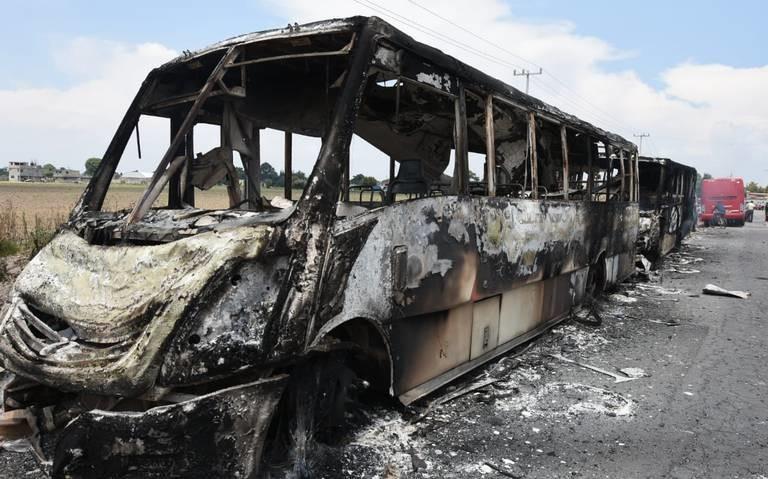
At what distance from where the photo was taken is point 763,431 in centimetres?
385

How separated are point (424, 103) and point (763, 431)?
3.49 meters

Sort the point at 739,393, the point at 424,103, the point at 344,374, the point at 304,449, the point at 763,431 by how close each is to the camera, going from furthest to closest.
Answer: the point at 739,393
the point at 424,103
the point at 763,431
the point at 344,374
the point at 304,449

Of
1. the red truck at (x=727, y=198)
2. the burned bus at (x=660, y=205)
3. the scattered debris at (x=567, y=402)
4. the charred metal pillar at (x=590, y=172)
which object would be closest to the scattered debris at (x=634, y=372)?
the scattered debris at (x=567, y=402)

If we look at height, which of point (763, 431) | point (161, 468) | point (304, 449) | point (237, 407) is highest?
point (237, 407)

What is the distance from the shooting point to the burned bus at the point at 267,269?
7.34 ft

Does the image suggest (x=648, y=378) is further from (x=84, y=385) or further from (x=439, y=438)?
(x=84, y=385)

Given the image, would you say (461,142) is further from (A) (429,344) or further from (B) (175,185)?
(B) (175,185)

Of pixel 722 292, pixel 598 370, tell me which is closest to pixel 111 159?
pixel 598 370

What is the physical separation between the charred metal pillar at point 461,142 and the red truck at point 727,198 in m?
29.8

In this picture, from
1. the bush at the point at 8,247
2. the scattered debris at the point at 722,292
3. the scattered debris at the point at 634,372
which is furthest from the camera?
the bush at the point at 8,247

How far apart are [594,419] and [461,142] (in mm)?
2312

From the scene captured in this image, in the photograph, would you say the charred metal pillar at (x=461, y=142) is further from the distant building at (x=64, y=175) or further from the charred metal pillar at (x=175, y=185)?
the distant building at (x=64, y=175)

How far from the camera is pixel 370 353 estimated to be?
129 inches

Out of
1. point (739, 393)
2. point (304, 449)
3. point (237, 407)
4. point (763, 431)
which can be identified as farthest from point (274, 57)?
point (739, 393)
